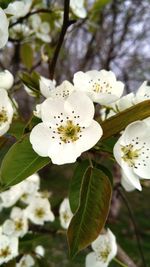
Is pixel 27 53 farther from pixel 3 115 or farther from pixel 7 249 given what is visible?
pixel 3 115

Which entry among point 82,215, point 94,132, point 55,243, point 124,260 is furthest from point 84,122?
point 55,243

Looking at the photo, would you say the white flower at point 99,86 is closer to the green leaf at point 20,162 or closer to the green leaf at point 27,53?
the green leaf at point 20,162

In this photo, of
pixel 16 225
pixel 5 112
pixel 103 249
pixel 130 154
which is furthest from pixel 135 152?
pixel 16 225

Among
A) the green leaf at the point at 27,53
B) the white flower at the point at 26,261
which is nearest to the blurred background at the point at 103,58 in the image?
the green leaf at the point at 27,53

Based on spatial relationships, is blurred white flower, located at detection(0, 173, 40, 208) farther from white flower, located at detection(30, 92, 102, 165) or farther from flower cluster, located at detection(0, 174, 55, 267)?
white flower, located at detection(30, 92, 102, 165)

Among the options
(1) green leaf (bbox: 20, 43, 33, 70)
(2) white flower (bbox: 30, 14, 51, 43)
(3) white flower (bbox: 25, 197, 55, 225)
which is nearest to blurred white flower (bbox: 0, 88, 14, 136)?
(3) white flower (bbox: 25, 197, 55, 225)

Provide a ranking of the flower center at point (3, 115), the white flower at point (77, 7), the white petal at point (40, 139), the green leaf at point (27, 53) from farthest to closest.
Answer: the green leaf at point (27, 53)
the white flower at point (77, 7)
the flower center at point (3, 115)
the white petal at point (40, 139)

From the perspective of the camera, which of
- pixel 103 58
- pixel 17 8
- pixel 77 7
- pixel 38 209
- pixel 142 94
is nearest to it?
pixel 142 94
